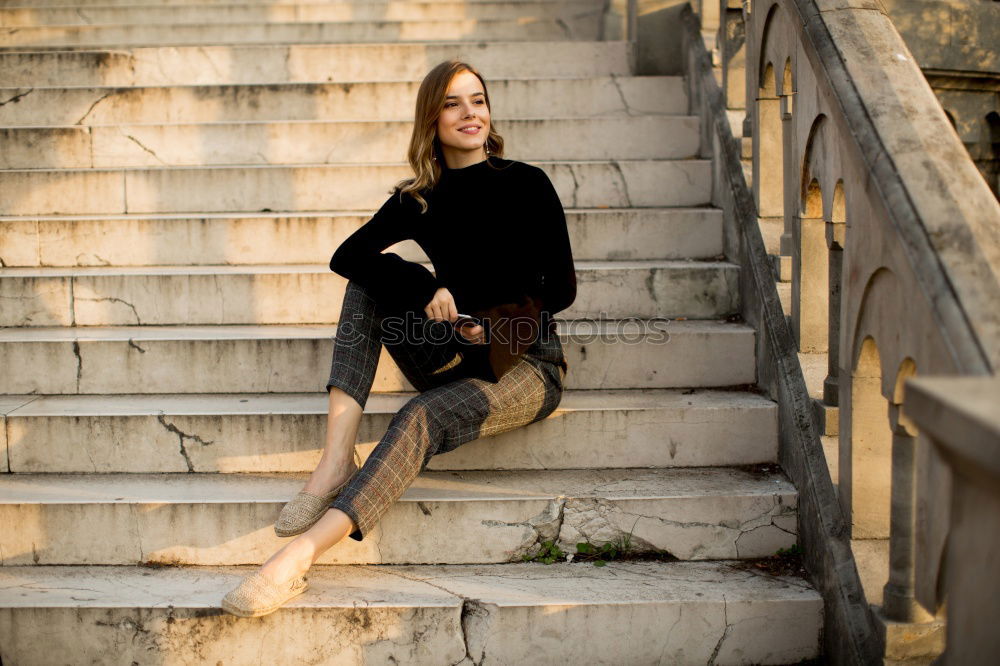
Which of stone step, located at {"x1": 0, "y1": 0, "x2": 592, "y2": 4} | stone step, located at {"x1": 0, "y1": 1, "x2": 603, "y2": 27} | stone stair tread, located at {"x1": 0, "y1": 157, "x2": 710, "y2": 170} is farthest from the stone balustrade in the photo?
stone step, located at {"x1": 0, "y1": 0, "x2": 592, "y2": 4}

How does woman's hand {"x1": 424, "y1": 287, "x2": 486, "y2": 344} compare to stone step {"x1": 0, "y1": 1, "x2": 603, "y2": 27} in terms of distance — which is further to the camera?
stone step {"x1": 0, "y1": 1, "x2": 603, "y2": 27}

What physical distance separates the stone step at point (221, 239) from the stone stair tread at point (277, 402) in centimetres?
78

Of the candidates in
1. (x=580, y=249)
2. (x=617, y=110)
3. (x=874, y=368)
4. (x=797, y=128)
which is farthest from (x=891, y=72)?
(x=617, y=110)

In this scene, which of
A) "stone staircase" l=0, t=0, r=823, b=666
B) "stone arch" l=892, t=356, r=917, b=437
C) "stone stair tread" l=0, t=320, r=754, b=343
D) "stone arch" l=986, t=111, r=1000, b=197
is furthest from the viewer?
"stone arch" l=986, t=111, r=1000, b=197

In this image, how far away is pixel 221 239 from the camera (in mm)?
3971

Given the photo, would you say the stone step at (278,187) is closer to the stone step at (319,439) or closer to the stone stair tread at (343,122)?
the stone stair tread at (343,122)

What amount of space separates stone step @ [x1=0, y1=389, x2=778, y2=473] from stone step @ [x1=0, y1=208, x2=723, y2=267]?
991 millimetres

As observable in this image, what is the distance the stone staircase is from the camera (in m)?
2.57

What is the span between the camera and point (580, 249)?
3.93 metres

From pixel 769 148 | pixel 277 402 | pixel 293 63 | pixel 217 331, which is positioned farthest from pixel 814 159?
pixel 293 63

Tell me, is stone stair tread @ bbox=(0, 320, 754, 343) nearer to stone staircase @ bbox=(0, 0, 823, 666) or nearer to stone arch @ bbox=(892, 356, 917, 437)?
stone staircase @ bbox=(0, 0, 823, 666)

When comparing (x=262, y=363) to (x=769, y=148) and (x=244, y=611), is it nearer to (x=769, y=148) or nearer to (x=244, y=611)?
(x=244, y=611)

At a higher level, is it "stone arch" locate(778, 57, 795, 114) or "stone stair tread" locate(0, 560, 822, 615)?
"stone arch" locate(778, 57, 795, 114)

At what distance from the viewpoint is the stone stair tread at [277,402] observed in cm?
311
